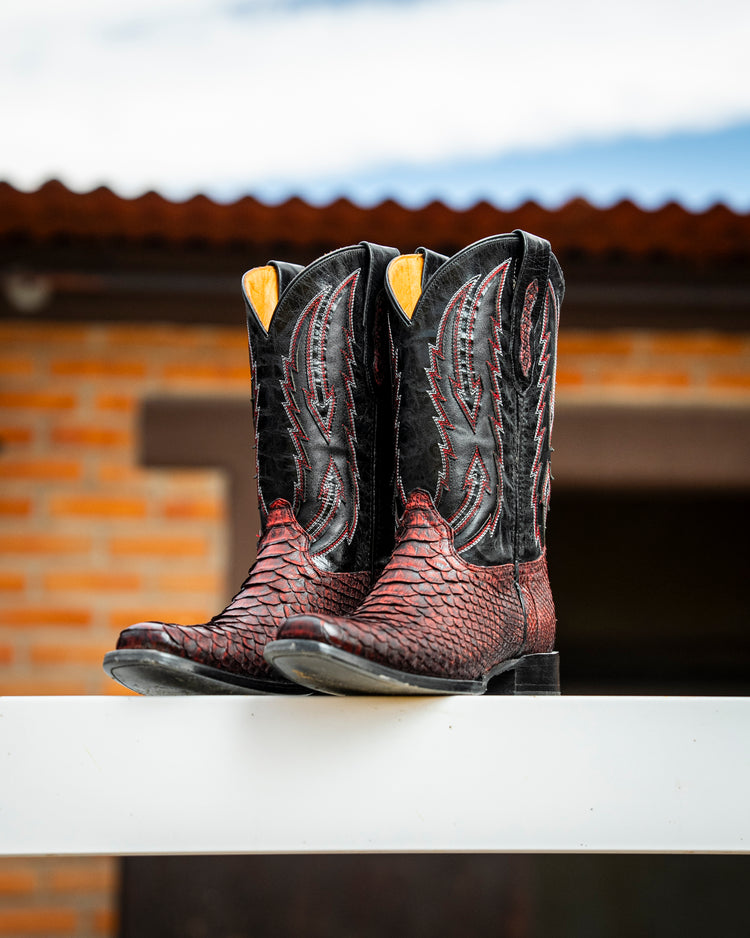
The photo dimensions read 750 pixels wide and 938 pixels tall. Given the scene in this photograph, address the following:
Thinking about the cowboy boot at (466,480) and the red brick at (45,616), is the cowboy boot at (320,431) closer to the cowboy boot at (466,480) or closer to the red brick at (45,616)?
the cowboy boot at (466,480)

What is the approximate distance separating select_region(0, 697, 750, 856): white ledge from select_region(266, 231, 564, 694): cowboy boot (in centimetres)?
6

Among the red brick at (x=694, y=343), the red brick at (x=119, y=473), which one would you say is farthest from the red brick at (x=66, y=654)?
the red brick at (x=694, y=343)

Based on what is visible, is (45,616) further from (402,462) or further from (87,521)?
(402,462)

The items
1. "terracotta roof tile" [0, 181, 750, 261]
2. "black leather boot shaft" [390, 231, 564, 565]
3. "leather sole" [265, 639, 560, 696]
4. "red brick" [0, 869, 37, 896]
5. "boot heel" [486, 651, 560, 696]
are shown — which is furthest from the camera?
"red brick" [0, 869, 37, 896]

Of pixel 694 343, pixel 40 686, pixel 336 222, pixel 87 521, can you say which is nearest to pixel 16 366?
pixel 87 521

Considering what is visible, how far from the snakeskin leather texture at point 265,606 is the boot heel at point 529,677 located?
8.0 inches

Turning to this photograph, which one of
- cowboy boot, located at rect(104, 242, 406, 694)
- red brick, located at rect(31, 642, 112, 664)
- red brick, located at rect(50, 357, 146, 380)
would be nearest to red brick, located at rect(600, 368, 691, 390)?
red brick, located at rect(50, 357, 146, 380)

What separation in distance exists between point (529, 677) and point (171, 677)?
1.54 feet

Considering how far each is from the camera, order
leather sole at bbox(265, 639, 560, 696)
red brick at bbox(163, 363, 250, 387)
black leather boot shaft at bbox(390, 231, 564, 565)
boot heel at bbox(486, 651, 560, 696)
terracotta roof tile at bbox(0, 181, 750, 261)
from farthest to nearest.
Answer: red brick at bbox(163, 363, 250, 387) < terracotta roof tile at bbox(0, 181, 750, 261) < boot heel at bbox(486, 651, 560, 696) < black leather boot shaft at bbox(390, 231, 564, 565) < leather sole at bbox(265, 639, 560, 696)

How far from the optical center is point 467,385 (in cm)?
113

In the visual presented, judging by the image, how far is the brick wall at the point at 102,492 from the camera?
3.04m

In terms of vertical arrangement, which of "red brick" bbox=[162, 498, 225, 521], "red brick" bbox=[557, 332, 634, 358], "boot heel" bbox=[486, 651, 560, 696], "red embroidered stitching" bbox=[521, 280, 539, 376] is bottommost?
"boot heel" bbox=[486, 651, 560, 696]

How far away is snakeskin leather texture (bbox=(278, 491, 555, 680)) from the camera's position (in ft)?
3.07

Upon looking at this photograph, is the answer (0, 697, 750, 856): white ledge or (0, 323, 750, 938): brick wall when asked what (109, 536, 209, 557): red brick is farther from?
(0, 697, 750, 856): white ledge
